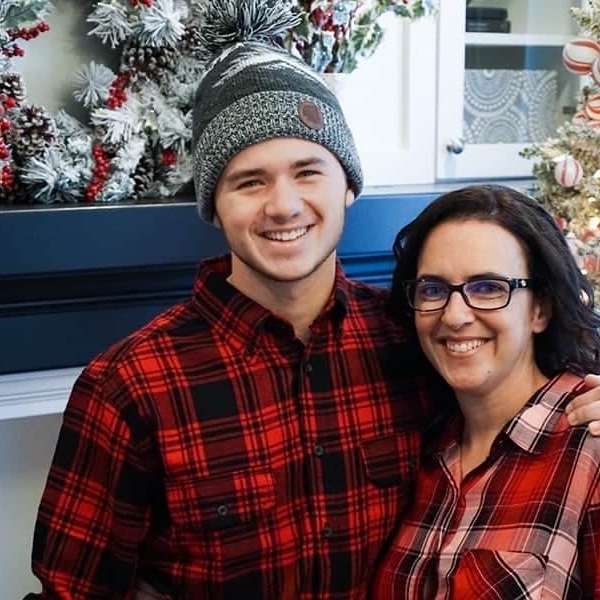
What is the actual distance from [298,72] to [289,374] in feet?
1.46

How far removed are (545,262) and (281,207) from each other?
38cm

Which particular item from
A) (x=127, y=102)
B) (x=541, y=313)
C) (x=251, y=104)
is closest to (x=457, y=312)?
(x=541, y=313)

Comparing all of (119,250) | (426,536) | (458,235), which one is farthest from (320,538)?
(119,250)

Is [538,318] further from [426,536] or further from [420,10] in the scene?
[420,10]

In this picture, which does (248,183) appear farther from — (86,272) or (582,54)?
(582,54)

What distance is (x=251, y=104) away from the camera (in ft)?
3.88

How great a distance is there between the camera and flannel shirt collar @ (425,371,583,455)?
118 cm

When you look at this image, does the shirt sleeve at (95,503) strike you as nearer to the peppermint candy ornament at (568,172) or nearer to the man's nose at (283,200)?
the man's nose at (283,200)

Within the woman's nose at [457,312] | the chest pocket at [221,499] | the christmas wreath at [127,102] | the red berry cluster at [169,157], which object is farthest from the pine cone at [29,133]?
the woman's nose at [457,312]

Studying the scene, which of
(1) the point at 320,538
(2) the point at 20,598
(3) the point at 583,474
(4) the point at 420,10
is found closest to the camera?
(3) the point at 583,474

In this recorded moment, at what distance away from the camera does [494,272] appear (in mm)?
1173

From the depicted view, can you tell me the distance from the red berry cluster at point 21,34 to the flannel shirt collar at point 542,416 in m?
1.07

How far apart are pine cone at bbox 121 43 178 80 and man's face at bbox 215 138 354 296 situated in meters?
0.53

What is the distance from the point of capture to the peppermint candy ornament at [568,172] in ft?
5.47
